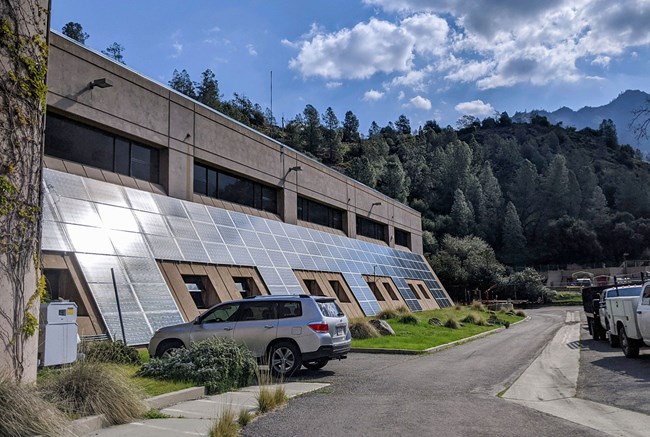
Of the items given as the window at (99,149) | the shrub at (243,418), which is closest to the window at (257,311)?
the shrub at (243,418)

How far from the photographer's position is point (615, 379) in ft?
41.7

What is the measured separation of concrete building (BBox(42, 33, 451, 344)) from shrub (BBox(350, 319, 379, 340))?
13.7ft

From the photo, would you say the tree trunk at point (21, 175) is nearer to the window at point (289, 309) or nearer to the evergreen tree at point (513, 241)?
the window at point (289, 309)

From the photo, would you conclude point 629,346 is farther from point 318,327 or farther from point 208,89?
point 208,89

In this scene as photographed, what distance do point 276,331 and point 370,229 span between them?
111 feet

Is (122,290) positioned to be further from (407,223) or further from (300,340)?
(407,223)

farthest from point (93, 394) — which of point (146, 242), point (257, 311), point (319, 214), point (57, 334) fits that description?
point (319, 214)

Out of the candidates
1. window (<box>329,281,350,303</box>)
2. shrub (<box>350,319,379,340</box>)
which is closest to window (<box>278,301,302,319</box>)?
shrub (<box>350,319,379,340</box>)

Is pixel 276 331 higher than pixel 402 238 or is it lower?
lower

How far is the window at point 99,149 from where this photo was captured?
1872cm

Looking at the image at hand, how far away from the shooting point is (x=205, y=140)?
25.7m

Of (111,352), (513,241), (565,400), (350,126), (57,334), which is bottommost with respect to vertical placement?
(565,400)

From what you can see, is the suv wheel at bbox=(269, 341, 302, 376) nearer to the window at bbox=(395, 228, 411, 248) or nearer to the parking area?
the parking area

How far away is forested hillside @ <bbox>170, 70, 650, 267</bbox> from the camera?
366 feet
